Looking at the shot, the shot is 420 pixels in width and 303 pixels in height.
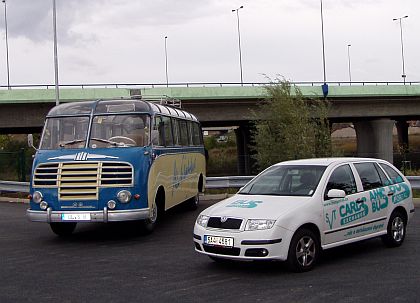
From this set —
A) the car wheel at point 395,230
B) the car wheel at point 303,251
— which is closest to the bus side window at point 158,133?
the car wheel at point 303,251

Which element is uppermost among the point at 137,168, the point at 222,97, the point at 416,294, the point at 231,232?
the point at 222,97

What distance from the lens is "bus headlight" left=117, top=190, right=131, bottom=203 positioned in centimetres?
1047

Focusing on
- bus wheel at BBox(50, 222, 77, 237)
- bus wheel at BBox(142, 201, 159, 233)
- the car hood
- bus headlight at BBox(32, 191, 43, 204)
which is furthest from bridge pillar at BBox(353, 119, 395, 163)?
the car hood

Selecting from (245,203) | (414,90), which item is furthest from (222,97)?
(245,203)

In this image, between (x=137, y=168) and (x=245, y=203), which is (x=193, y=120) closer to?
(x=137, y=168)

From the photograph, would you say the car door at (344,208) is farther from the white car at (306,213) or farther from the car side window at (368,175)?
the car side window at (368,175)

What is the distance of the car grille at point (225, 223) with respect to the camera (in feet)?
24.6

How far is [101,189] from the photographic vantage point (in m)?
10.5

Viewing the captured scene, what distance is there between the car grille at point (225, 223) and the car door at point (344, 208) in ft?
4.36

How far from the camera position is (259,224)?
7.39 meters

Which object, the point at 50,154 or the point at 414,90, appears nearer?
the point at 50,154

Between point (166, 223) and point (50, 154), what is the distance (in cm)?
359

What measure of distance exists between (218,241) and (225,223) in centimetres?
25

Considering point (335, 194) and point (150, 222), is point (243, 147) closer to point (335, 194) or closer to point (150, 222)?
point (150, 222)
